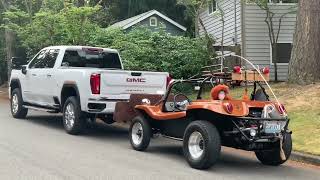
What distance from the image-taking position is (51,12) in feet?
69.7

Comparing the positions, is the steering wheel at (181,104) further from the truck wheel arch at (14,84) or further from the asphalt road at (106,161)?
the truck wheel arch at (14,84)

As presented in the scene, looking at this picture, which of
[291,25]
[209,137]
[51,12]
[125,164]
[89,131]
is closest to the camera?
[209,137]

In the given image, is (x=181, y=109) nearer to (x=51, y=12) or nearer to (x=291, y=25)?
(x=51, y=12)

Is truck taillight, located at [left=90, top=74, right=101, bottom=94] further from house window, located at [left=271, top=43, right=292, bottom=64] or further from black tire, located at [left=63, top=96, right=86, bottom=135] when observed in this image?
house window, located at [left=271, top=43, right=292, bottom=64]

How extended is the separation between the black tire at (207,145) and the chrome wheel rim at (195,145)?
0.03 meters

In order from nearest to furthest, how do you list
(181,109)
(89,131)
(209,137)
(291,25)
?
(209,137) → (181,109) → (89,131) → (291,25)

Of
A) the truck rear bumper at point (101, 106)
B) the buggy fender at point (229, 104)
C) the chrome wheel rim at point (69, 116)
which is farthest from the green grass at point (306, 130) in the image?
the chrome wheel rim at point (69, 116)

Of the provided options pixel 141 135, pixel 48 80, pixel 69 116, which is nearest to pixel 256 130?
pixel 141 135

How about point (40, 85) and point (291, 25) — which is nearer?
point (40, 85)

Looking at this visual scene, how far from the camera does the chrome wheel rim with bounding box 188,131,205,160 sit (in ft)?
29.2

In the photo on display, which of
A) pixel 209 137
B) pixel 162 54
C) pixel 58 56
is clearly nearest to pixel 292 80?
pixel 162 54

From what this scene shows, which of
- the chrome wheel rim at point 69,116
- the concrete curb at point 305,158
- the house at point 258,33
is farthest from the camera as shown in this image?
the house at point 258,33

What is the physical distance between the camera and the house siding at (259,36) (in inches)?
935

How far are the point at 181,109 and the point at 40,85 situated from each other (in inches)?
223
